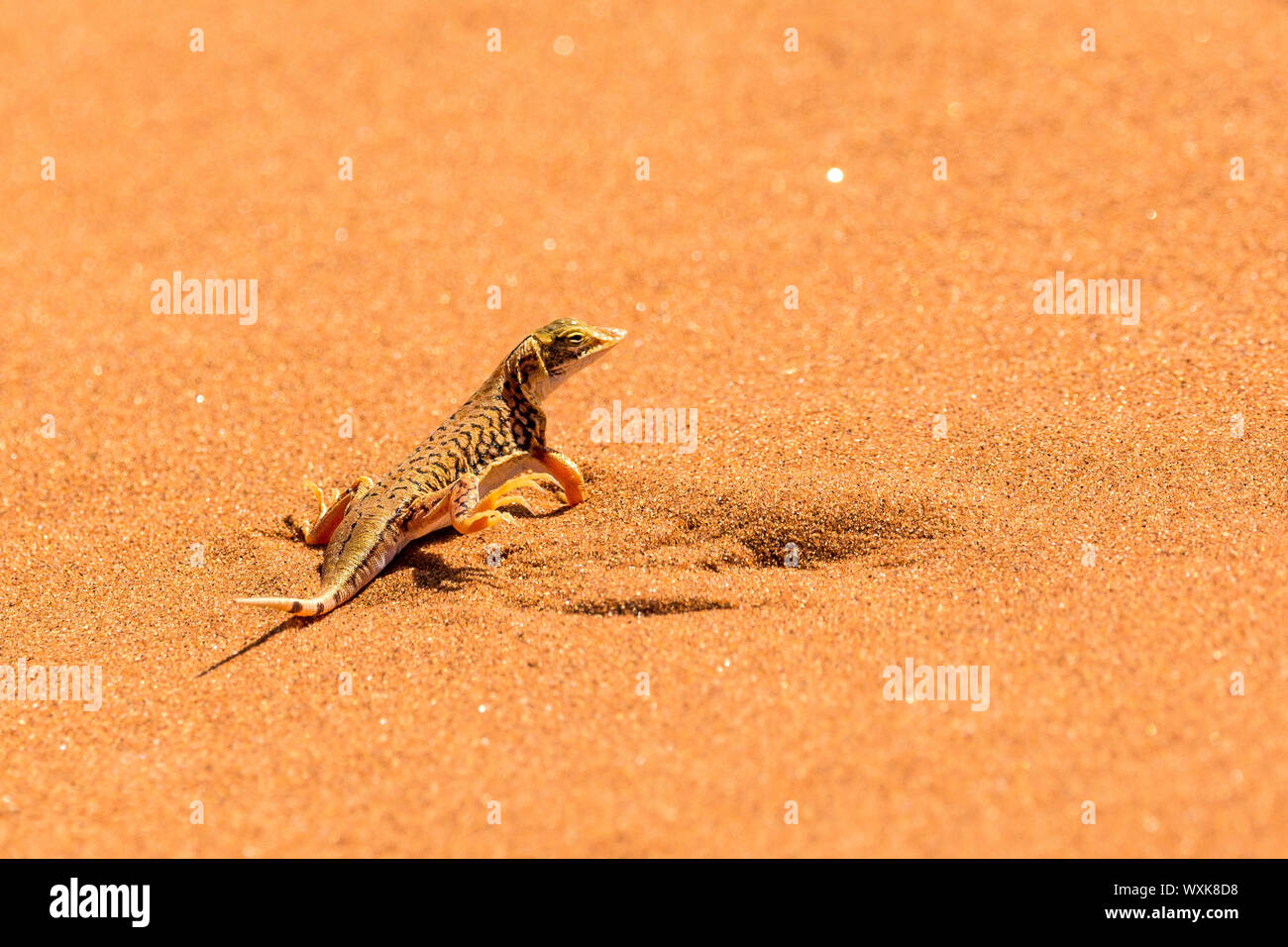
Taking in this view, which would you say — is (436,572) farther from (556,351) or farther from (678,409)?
(678,409)

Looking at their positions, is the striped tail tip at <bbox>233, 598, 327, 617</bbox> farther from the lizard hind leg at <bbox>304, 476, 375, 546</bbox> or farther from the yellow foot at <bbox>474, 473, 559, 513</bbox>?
the yellow foot at <bbox>474, 473, 559, 513</bbox>

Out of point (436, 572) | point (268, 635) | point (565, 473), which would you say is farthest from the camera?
point (565, 473)

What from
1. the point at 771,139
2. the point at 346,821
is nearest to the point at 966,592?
the point at 346,821

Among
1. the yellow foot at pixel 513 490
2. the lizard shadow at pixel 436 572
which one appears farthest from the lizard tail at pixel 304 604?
the yellow foot at pixel 513 490

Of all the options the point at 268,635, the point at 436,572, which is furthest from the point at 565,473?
the point at 268,635

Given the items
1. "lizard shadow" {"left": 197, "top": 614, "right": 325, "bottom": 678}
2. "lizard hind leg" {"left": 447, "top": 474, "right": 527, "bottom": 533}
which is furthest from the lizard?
"lizard shadow" {"left": 197, "top": 614, "right": 325, "bottom": 678}

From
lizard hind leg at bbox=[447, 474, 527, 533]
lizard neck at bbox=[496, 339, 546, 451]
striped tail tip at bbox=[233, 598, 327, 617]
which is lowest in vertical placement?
striped tail tip at bbox=[233, 598, 327, 617]

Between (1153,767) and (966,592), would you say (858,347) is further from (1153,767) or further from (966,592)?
(1153,767)
